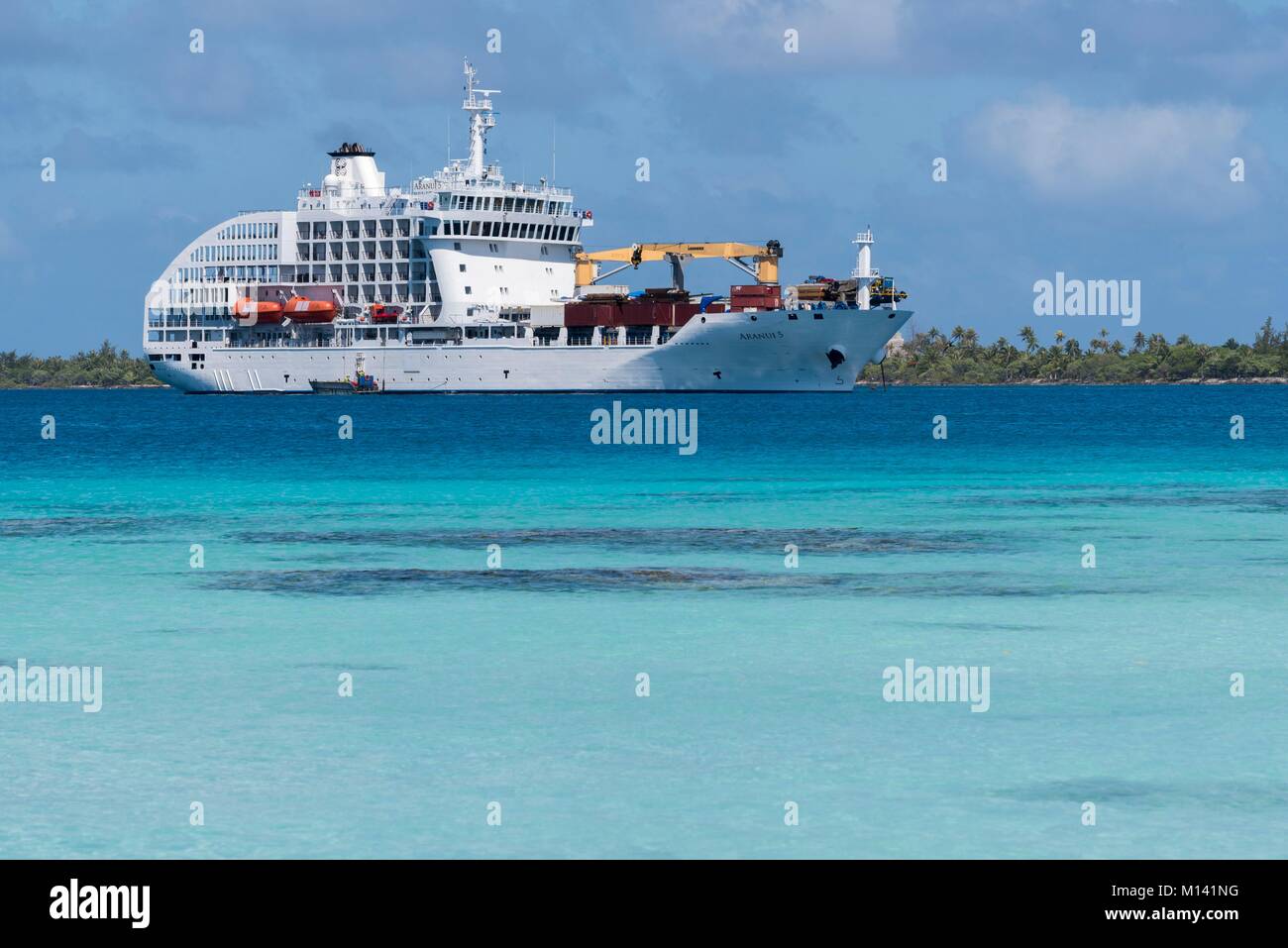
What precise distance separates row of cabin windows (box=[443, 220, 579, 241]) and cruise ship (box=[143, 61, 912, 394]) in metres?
0.14

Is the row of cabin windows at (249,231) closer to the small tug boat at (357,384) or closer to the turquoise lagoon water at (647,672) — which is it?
the small tug boat at (357,384)

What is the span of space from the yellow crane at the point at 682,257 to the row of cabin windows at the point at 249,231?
76.0 ft

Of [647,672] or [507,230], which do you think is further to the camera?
[507,230]

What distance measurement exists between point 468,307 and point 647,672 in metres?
106

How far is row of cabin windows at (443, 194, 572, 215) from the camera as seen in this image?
123750 mm

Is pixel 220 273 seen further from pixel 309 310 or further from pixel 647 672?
pixel 647 672

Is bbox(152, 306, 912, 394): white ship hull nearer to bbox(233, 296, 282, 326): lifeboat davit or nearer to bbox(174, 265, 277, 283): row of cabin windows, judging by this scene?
bbox(233, 296, 282, 326): lifeboat davit

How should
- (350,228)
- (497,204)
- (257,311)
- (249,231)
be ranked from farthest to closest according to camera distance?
1. (249,231)
2. (350,228)
3. (257,311)
4. (497,204)

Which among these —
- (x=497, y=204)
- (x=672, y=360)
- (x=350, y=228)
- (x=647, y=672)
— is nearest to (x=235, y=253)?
(x=350, y=228)

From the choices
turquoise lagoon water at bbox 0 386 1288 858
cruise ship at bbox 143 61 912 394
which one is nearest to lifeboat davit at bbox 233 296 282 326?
cruise ship at bbox 143 61 912 394

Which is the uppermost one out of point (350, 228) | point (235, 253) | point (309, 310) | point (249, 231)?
point (249, 231)

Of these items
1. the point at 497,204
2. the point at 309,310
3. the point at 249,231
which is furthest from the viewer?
the point at 249,231

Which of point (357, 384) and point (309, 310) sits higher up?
point (309, 310)

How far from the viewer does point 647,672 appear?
18.4 meters
